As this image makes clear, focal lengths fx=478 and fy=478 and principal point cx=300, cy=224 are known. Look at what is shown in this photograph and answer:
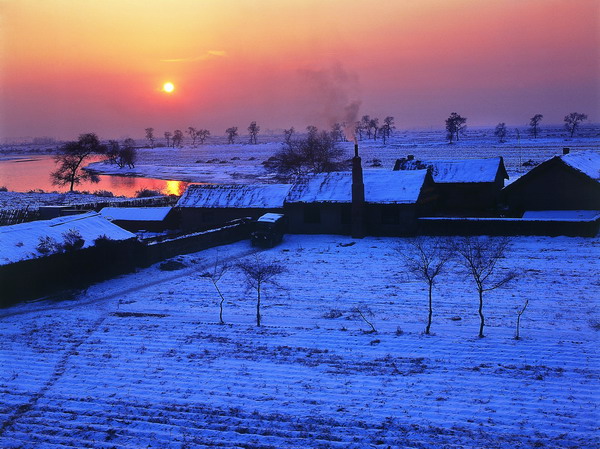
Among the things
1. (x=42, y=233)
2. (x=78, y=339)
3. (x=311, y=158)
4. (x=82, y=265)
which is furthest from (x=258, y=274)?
(x=311, y=158)

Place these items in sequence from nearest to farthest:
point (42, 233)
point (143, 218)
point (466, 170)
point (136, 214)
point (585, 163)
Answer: point (42, 233), point (585, 163), point (143, 218), point (136, 214), point (466, 170)

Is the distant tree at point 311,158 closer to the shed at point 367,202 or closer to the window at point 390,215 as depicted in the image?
the shed at point 367,202

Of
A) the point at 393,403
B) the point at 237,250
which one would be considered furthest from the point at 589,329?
the point at 237,250

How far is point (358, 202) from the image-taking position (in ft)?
103

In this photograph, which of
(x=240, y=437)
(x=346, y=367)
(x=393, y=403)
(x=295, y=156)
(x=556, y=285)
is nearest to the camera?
(x=240, y=437)

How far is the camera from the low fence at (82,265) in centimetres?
1942

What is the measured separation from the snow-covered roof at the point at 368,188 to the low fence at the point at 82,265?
27.4 feet

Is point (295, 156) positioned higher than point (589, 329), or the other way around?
point (295, 156)

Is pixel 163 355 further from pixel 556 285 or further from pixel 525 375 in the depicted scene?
pixel 556 285

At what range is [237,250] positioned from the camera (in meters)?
29.3

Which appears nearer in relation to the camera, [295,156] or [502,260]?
[502,260]

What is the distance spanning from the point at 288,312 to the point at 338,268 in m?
6.82

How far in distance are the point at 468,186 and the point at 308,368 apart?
29.5 metres

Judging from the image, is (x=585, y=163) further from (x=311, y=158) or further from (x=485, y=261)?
(x=311, y=158)
